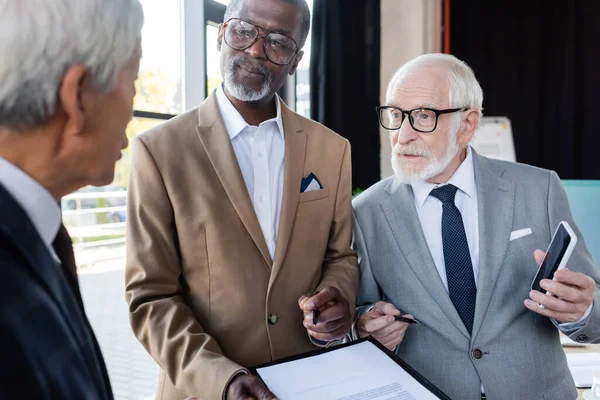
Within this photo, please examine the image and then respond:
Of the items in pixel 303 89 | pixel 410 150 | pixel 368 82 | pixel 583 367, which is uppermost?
pixel 368 82

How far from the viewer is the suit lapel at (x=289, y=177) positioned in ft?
4.48

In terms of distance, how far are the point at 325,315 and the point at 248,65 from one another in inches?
28.9

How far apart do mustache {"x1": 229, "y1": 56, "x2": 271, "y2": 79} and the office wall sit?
3266 millimetres

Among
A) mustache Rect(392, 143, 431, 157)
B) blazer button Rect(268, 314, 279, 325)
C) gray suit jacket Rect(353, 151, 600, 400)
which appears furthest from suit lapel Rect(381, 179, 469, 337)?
blazer button Rect(268, 314, 279, 325)

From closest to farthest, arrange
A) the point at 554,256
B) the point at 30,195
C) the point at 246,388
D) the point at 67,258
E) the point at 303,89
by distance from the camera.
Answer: the point at 30,195
the point at 67,258
the point at 246,388
the point at 554,256
the point at 303,89

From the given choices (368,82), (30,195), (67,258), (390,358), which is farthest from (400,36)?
(30,195)

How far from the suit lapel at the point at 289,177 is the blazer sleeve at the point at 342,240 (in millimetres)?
149

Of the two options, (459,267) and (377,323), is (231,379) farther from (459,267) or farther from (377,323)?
(459,267)

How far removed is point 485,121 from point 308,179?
3.39m

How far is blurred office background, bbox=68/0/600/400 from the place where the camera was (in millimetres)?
2553

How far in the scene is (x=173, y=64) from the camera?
2.80m

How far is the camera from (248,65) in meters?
1.45

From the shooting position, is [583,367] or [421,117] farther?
[583,367]

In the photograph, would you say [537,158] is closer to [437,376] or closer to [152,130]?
[437,376]
